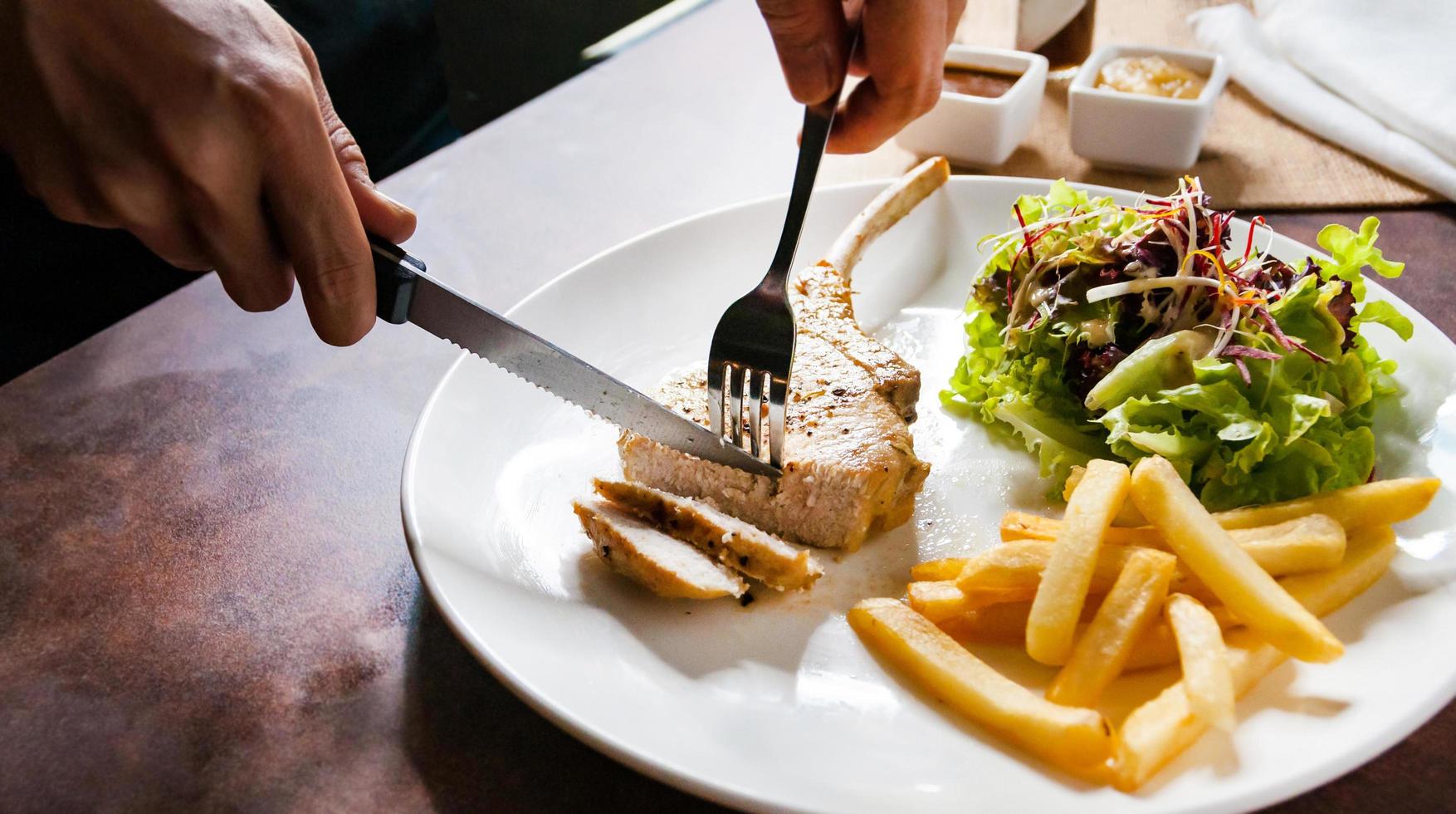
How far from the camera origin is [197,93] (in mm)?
1657

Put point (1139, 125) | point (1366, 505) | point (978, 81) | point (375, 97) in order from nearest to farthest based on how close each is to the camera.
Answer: point (1366, 505) → point (1139, 125) → point (978, 81) → point (375, 97)

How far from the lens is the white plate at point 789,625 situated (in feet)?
5.14

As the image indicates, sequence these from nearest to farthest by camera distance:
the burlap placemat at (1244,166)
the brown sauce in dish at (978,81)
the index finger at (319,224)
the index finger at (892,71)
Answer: the index finger at (319,224) → the index finger at (892,71) → the burlap placemat at (1244,166) → the brown sauce in dish at (978,81)

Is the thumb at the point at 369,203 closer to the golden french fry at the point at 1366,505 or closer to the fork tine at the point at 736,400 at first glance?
the fork tine at the point at 736,400

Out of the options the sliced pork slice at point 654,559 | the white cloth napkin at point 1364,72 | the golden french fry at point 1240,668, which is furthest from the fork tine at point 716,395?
the white cloth napkin at point 1364,72

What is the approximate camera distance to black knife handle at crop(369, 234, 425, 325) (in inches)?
76.0

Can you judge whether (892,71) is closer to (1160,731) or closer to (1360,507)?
(1360,507)

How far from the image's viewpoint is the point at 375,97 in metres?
4.33

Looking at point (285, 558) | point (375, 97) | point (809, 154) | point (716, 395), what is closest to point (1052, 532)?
point (716, 395)

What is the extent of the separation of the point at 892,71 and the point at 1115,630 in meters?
1.27

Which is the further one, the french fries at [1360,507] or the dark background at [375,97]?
the dark background at [375,97]

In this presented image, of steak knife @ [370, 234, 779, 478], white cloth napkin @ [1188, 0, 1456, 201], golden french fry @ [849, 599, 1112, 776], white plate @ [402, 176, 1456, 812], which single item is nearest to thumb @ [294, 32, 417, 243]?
steak knife @ [370, 234, 779, 478]

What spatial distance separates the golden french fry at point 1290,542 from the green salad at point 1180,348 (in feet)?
0.92

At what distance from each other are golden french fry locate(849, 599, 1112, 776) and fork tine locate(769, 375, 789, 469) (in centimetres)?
40
